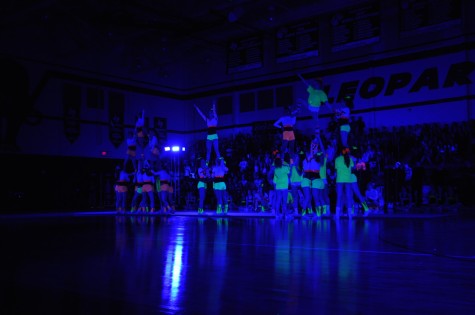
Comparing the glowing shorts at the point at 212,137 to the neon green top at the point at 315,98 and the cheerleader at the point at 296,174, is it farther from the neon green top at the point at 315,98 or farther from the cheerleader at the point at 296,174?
the neon green top at the point at 315,98

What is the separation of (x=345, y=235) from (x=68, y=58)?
65.5ft

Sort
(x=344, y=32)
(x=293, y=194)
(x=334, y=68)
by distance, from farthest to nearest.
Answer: (x=334, y=68), (x=344, y=32), (x=293, y=194)

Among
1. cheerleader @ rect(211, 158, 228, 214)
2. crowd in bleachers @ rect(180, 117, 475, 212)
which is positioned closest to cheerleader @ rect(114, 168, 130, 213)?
crowd in bleachers @ rect(180, 117, 475, 212)

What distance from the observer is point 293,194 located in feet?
46.6

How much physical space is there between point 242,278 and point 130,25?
19.8 meters

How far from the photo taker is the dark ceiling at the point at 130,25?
784 inches

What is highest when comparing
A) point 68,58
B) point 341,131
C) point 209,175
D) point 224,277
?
point 68,58

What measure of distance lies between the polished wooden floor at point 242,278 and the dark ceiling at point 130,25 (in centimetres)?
1535

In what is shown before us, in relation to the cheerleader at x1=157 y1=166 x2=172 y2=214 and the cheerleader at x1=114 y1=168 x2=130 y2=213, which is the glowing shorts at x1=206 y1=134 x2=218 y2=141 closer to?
the cheerleader at x1=157 y1=166 x2=172 y2=214

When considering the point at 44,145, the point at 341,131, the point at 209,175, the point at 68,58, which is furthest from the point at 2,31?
the point at 341,131

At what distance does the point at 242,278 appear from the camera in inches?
138

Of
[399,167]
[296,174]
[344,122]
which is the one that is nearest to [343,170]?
[344,122]

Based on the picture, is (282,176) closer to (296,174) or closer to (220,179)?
(296,174)

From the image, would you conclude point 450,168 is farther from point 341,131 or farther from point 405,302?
point 405,302
